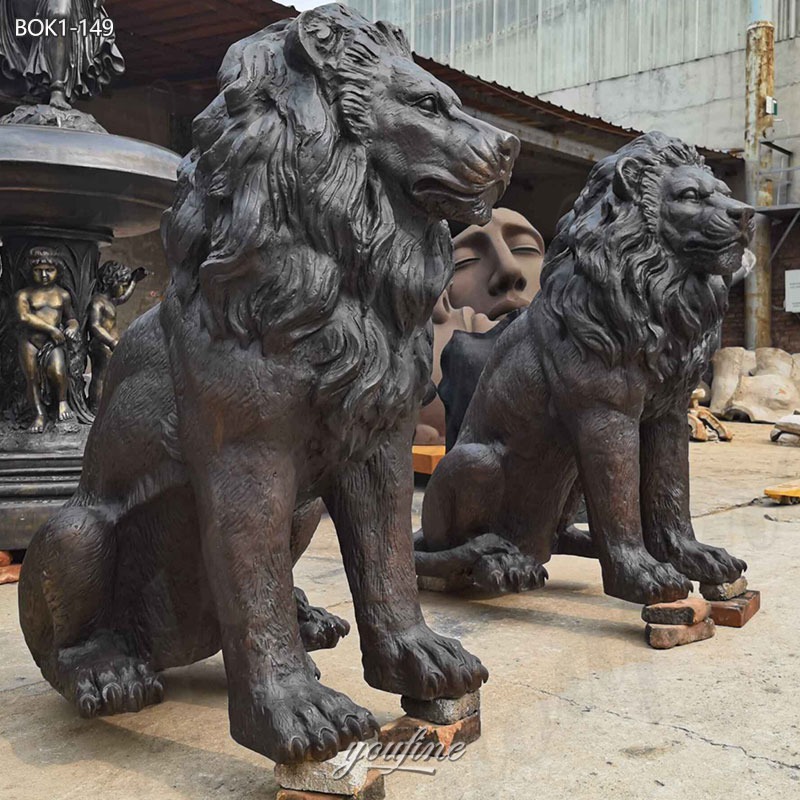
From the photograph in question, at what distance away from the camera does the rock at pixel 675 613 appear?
260 cm

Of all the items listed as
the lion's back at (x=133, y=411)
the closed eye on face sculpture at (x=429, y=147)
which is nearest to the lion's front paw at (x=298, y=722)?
the lion's back at (x=133, y=411)

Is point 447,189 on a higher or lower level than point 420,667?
higher

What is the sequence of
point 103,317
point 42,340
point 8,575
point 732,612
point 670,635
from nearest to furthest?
1. point 670,635
2. point 732,612
3. point 8,575
4. point 42,340
5. point 103,317

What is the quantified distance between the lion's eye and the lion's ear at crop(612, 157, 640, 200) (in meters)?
1.10

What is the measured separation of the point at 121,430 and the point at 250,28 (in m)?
6.30

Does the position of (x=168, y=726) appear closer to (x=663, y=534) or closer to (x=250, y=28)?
(x=663, y=534)

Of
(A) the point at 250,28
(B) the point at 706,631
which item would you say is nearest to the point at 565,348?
(B) the point at 706,631

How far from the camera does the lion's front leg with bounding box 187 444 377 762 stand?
63.6 inches

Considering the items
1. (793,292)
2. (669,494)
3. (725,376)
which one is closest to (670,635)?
(669,494)

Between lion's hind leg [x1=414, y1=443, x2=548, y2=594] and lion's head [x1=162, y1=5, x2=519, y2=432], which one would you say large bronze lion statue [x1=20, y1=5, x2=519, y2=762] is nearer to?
lion's head [x1=162, y1=5, x2=519, y2=432]

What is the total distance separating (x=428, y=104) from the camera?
1.68 meters

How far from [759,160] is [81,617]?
14760mm

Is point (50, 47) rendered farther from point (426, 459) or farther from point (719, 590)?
point (719, 590)

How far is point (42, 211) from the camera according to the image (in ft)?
12.8
